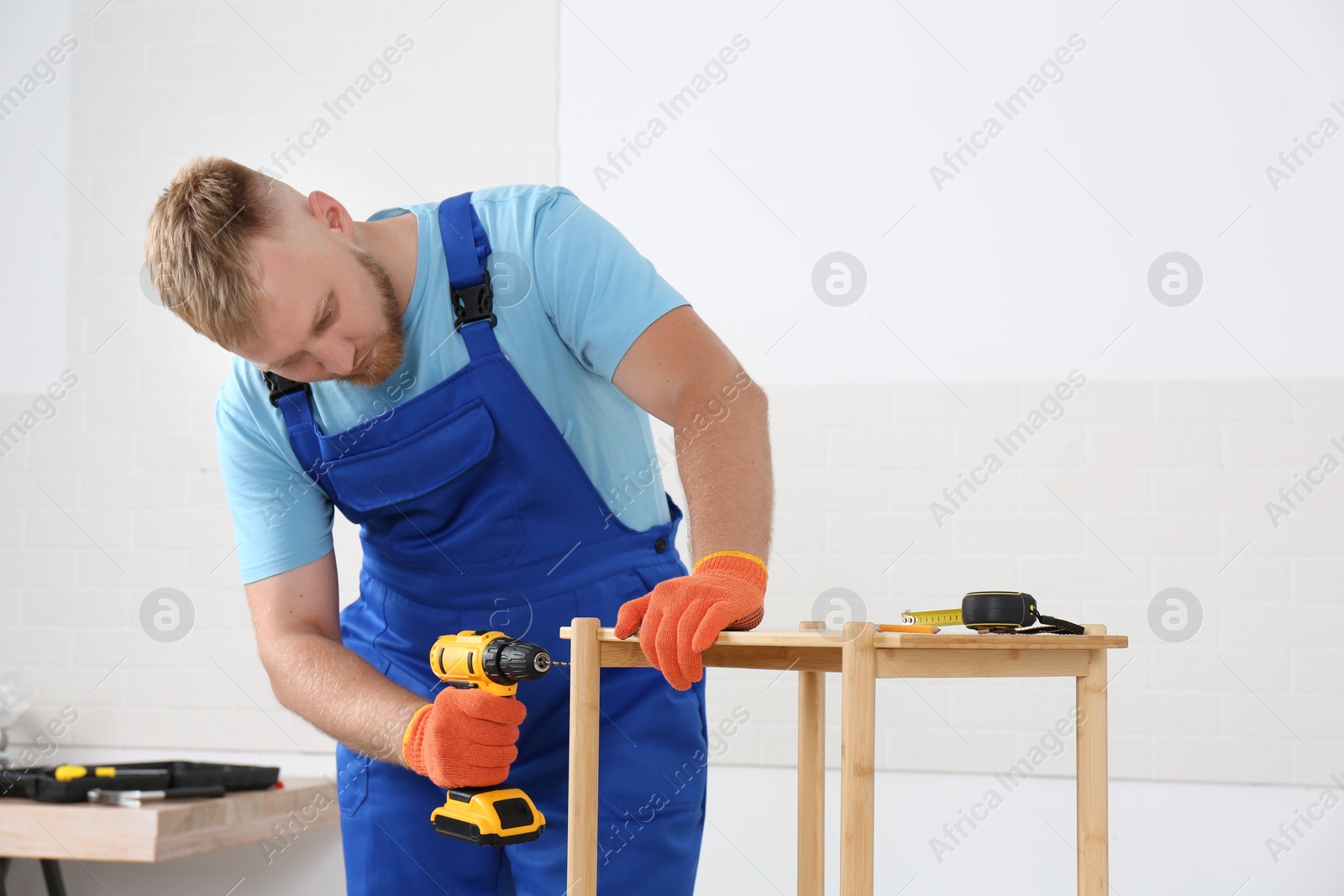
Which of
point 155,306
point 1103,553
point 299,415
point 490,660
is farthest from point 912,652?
point 155,306

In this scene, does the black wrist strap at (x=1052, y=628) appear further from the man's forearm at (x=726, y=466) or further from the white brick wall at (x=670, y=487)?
the white brick wall at (x=670, y=487)

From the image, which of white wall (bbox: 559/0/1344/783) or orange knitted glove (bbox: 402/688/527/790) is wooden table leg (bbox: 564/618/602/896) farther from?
white wall (bbox: 559/0/1344/783)

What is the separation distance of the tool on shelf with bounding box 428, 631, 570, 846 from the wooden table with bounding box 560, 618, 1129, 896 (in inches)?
2.6

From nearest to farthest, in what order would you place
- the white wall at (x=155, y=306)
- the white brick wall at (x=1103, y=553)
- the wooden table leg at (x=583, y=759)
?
the wooden table leg at (x=583, y=759) < the white brick wall at (x=1103, y=553) < the white wall at (x=155, y=306)

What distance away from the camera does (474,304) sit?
4.54 ft

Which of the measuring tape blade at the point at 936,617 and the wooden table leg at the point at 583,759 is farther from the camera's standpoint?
the measuring tape blade at the point at 936,617

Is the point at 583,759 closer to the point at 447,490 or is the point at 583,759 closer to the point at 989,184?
the point at 447,490

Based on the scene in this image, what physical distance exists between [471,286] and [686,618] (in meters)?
0.57

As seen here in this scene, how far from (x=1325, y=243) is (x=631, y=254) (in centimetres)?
173

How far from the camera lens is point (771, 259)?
8.25 feet

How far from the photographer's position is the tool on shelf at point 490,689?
1179 mm

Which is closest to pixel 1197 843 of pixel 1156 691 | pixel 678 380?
pixel 1156 691

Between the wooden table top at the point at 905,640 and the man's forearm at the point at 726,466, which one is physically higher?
the man's forearm at the point at 726,466

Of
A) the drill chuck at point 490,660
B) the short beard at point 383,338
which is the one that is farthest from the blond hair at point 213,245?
the drill chuck at point 490,660
